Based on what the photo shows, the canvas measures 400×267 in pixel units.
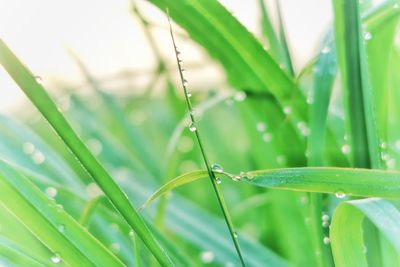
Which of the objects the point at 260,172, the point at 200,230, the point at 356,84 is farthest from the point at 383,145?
the point at 200,230

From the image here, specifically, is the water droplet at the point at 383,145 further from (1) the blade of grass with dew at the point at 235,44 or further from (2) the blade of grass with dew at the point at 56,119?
(2) the blade of grass with dew at the point at 56,119

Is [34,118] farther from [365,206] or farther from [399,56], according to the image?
[365,206]

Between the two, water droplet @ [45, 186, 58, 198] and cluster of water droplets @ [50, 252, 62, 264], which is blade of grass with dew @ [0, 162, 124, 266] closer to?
cluster of water droplets @ [50, 252, 62, 264]

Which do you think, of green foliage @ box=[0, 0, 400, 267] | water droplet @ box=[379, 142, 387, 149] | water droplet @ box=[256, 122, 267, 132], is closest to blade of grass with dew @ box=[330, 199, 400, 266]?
green foliage @ box=[0, 0, 400, 267]

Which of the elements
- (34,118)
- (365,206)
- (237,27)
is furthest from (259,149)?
(34,118)

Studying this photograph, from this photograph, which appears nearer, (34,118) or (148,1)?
(148,1)

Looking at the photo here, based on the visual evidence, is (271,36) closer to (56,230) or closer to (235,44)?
(235,44)

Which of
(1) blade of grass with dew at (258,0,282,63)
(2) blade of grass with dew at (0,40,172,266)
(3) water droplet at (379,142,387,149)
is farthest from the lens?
(1) blade of grass with dew at (258,0,282,63)

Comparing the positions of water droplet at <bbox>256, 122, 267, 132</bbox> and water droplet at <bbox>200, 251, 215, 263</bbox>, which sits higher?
water droplet at <bbox>256, 122, 267, 132</bbox>
